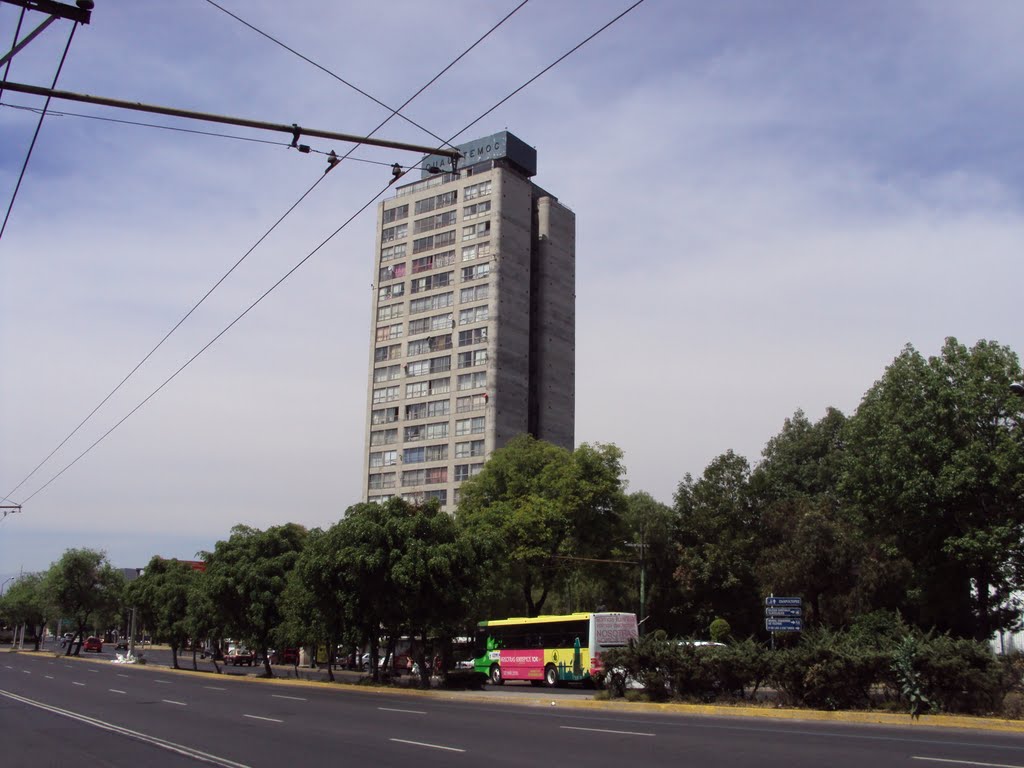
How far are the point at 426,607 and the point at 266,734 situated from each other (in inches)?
616

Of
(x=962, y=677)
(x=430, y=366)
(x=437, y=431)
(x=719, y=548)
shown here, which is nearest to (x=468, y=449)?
(x=437, y=431)

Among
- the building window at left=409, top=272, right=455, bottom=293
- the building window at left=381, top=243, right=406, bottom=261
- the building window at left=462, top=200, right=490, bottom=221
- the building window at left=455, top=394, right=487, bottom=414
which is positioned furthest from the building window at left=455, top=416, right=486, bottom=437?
the building window at left=462, top=200, right=490, bottom=221

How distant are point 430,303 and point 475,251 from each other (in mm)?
7822

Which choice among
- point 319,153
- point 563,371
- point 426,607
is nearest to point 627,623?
point 426,607

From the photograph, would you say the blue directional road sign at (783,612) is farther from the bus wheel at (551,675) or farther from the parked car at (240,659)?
the parked car at (240,659)

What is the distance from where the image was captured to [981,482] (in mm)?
36062

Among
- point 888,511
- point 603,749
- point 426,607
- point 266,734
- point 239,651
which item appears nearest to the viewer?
point 603,749

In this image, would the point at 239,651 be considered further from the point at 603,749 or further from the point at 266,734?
the point at 603,749

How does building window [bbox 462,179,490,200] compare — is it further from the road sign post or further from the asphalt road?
the asphalt road

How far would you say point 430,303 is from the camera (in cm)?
9581

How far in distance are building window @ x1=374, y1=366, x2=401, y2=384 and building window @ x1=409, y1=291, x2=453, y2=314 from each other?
673 centimetres

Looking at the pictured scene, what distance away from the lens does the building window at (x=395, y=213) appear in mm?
100250

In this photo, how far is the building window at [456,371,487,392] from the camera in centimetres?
8962

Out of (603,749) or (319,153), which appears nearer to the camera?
(319,153)
